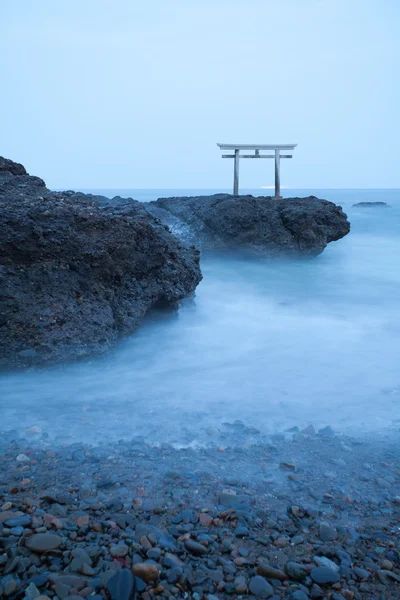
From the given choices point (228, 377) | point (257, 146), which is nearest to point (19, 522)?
point (228, 377)

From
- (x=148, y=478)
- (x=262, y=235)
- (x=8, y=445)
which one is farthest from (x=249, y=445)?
(x=262, y=235)

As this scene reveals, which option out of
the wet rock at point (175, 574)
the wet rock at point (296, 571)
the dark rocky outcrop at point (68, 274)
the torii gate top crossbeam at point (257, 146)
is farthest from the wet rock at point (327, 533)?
the torii gate top crossbeam at point (257, 146)

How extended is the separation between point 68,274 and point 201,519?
8.78ft

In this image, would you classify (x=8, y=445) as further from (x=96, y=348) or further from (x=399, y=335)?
(x=399, y=335)

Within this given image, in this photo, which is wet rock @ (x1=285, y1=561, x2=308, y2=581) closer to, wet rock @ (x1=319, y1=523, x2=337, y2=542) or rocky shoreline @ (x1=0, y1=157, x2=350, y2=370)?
wet rock @ (x1=319, y1=523, x2=337, y2=542)

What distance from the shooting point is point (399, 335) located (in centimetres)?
561

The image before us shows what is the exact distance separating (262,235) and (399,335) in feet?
12.9

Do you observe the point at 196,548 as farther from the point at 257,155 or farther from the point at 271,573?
the point at 257,155

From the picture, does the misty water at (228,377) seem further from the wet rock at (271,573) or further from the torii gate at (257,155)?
the torii gate at (257,155)

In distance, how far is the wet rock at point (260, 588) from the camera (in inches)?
70.3

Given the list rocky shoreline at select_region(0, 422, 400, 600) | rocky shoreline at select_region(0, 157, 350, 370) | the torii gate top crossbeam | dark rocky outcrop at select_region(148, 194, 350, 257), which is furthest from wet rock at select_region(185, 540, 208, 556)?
the torii gate top crossbeam

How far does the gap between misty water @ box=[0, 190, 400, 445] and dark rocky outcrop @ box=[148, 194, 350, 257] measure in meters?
2.05

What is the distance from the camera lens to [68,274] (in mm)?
4281

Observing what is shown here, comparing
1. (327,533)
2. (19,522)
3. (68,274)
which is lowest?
(327,533)
